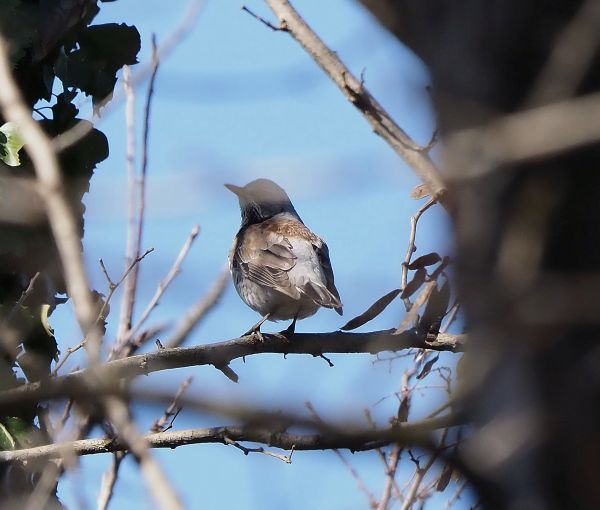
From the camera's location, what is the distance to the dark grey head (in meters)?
8.22

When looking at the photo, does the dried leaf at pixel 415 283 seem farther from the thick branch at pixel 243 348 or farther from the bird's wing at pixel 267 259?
the bird's wing at pixel 267 259

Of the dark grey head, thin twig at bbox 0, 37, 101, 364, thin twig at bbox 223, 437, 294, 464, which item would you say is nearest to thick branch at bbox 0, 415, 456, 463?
thin twig at bbox 223, 437, 294, 464

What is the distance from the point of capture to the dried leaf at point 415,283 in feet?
13.2

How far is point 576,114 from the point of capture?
162 cm

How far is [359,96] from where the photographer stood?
3.22 meters

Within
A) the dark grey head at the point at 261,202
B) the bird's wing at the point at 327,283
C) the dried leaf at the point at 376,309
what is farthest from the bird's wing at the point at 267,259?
the dried leaf at the point at 376,309

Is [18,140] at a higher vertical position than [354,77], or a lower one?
higher

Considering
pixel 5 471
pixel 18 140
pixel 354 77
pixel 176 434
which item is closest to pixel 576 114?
pixel 354 77

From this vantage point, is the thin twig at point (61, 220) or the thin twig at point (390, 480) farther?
the thin twig at point (390, 480)

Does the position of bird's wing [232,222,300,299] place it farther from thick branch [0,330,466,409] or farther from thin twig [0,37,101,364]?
thin twig [0,37,101,364]

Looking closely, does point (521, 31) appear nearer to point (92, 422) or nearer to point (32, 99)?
point (92, 422)

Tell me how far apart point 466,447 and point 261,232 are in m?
5.85

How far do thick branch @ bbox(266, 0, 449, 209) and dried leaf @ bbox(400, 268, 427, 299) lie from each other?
982mm

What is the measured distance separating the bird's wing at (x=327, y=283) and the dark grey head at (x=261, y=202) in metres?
0.94
